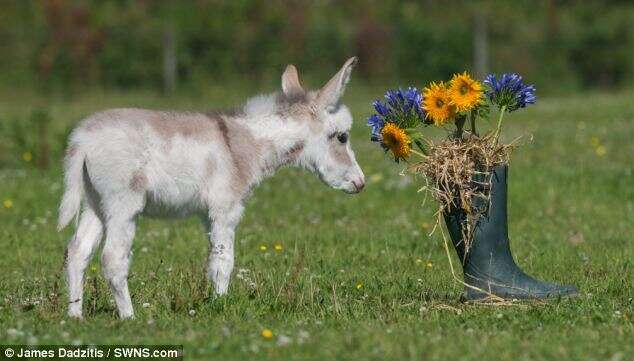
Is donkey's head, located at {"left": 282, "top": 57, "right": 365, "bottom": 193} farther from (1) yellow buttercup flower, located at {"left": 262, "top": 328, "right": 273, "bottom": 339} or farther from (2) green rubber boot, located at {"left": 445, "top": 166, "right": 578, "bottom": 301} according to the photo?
(1) yellow buttercup flower, located at {"left": 262, "top": 328, "right": 273, "bottom": 339}

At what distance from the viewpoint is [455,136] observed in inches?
329

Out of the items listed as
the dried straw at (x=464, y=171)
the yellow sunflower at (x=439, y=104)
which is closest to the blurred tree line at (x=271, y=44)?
the yellow sunflower at (x=439, y=104)

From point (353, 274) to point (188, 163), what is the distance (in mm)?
2309

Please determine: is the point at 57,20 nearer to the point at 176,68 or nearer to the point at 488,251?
the point at 176,68

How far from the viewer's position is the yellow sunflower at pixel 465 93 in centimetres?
809

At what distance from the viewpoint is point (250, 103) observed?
8.69 m

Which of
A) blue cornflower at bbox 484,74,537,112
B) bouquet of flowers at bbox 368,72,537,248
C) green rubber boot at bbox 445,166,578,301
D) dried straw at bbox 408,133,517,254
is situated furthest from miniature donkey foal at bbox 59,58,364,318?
green rubber boot at bbox 445,166,578,301

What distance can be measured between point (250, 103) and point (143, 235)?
3729 mm

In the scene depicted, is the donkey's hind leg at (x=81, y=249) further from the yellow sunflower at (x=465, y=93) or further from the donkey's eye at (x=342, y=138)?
the yellow sunflower at (x=465, y=93)

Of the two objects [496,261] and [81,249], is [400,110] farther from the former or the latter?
[81,249]

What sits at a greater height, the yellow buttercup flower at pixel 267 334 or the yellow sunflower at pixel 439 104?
the yellow sunflower at pixel 439 104

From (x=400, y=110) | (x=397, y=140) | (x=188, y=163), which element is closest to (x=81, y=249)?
(x=188, y=163)

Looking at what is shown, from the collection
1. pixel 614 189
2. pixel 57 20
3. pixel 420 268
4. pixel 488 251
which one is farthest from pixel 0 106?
pixel 488 251

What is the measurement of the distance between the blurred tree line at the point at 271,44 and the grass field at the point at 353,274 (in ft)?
37.6
